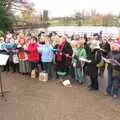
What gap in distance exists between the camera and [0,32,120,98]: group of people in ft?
45.1

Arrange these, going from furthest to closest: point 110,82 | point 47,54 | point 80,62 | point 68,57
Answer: point 47,54 < point 68,57 < point 80,62 < point 110,82

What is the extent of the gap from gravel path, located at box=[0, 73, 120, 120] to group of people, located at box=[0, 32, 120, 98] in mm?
627

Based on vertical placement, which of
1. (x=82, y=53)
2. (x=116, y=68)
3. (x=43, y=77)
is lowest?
(x=43, y=77)

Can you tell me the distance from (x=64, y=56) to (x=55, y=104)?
13.3 feet

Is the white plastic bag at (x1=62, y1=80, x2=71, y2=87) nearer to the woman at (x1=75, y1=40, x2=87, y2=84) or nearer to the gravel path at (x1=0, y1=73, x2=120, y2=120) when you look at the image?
the gravel path at (x1=0, y1=73, x2=120, y2=120)

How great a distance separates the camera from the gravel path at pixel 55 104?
11.2 meters

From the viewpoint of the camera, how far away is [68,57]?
16.3 meters

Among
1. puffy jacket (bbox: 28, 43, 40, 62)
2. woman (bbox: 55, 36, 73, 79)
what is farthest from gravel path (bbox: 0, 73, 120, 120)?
puffy jacket (bbox: 28, 43, 40, 62)

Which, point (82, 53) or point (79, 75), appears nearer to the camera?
point (82, 53)

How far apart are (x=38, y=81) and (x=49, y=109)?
15.2 ft

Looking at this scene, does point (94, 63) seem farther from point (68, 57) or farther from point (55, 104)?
point (55, 104)

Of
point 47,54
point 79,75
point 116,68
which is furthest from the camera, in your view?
point 47,54

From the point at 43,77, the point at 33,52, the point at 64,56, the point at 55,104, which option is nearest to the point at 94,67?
the point at 64,56

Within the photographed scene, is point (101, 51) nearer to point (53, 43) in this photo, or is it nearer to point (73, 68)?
point (73, 68)
